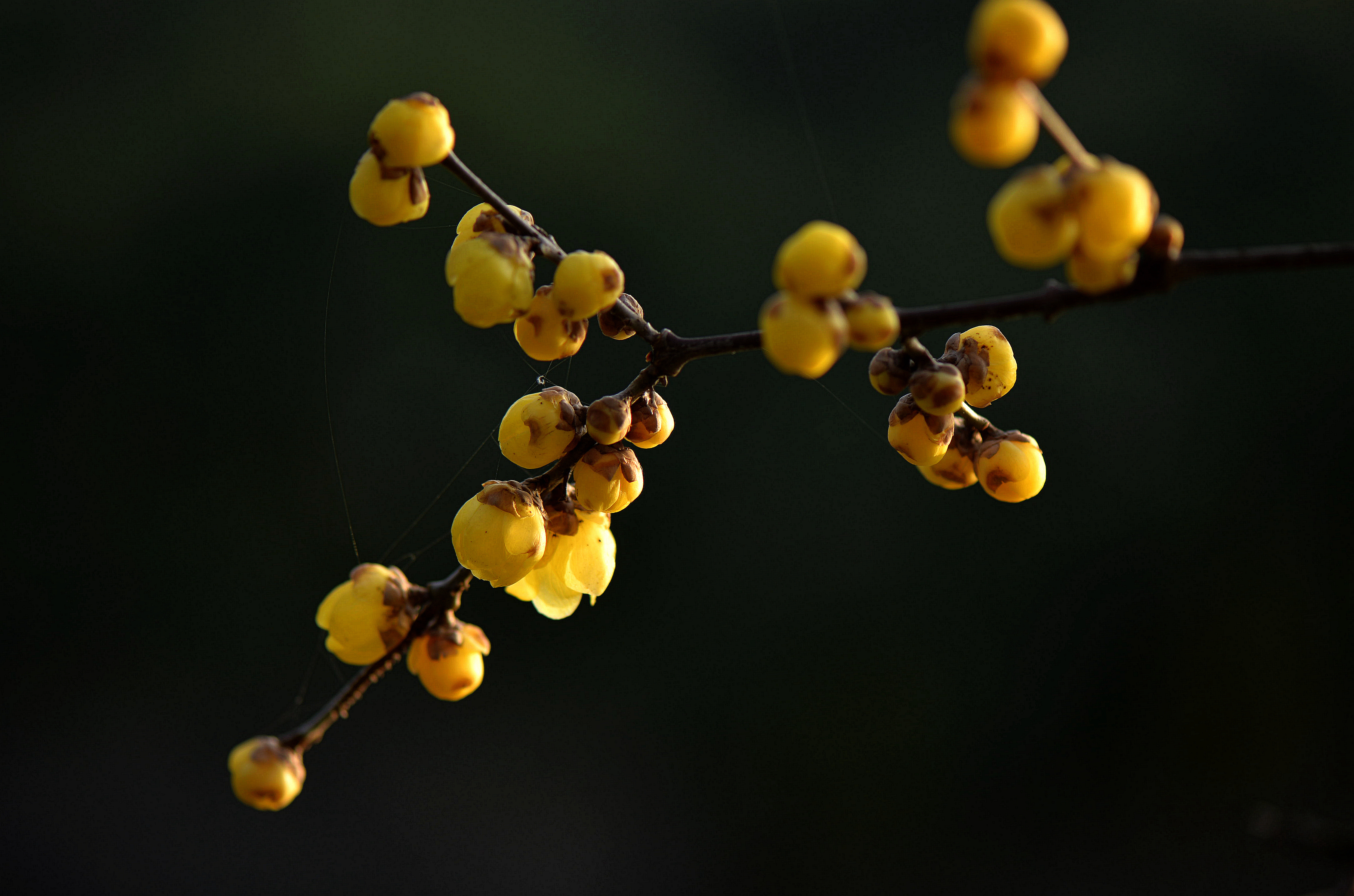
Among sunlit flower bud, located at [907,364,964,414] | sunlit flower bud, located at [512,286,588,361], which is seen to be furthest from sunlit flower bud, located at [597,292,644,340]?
sunlit flower bud, located at [907,364,964,414]

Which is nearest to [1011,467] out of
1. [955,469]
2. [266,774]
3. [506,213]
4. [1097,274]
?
[955,469]

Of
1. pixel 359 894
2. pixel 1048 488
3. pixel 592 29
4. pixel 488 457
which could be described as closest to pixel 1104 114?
pixel 1048 488

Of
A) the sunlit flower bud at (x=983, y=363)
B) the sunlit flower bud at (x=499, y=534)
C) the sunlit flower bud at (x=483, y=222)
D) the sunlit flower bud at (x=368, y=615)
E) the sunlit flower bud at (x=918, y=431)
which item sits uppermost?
the sunlit flower bud at (x=983, y=363)

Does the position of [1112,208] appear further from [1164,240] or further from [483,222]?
[483,222]

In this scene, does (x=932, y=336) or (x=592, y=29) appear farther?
(x=592, y=29)

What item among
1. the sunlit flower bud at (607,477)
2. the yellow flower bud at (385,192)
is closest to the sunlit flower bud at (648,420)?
the sunlit flower bud at (607,477)

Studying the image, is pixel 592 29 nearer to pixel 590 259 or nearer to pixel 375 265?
pixel 375 265

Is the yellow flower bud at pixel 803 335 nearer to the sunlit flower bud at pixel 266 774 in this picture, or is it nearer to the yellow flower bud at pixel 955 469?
the yellow flower bud at pixel 955 469
